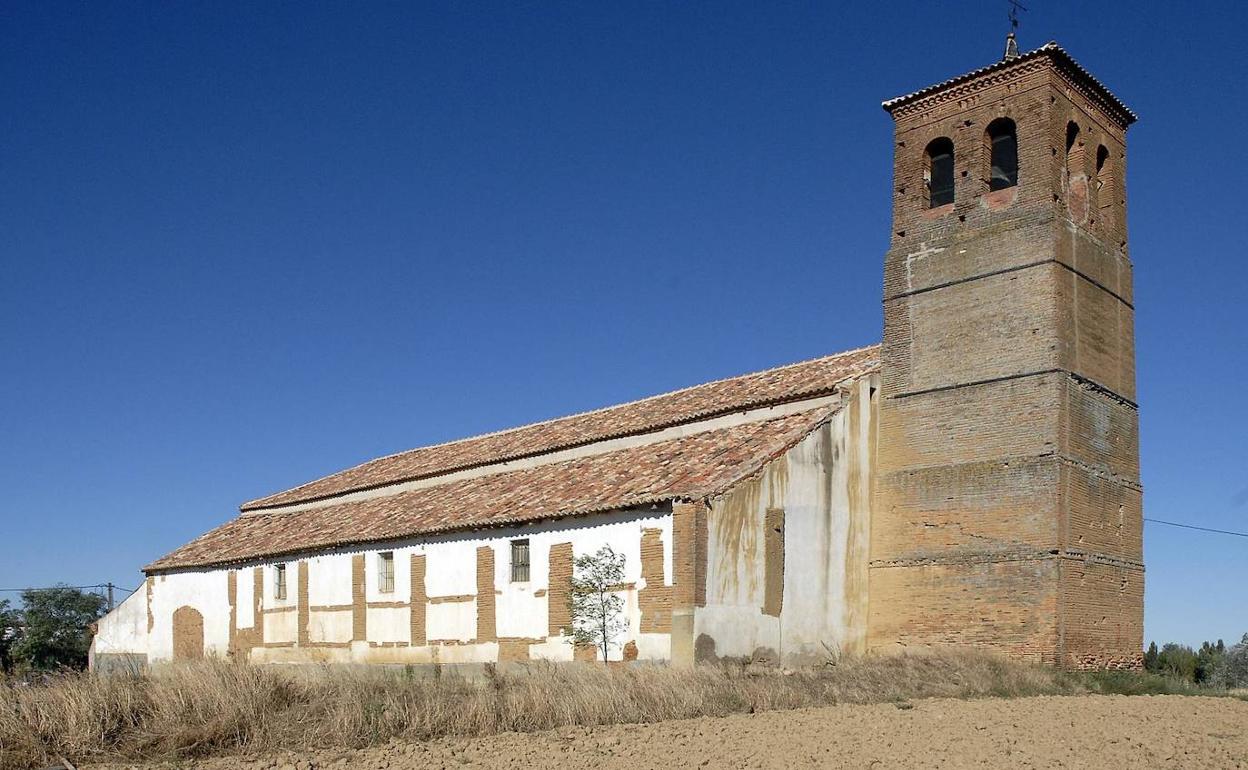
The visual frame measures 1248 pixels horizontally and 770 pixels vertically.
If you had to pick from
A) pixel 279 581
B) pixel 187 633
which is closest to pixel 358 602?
pixel 279 581

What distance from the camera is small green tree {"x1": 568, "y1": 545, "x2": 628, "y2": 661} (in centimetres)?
2141

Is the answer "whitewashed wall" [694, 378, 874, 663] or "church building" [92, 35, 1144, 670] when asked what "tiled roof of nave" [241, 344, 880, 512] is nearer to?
"church building" [92, 35, 1144, 670]

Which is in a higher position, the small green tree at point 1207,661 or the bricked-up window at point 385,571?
the bricked-up window at point 385,571

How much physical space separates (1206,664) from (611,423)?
16367mm

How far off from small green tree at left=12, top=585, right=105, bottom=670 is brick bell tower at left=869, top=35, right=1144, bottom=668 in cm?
2595

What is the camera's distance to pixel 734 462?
71.7ft

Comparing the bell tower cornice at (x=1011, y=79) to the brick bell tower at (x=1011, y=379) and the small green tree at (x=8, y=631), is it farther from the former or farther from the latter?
the small green tree at (x=8, y=631)

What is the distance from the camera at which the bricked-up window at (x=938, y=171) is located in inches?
959

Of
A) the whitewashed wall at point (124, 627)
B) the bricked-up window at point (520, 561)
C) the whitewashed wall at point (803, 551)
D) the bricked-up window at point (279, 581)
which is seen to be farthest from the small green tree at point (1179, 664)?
the whitewashed wall at point (124, 627)

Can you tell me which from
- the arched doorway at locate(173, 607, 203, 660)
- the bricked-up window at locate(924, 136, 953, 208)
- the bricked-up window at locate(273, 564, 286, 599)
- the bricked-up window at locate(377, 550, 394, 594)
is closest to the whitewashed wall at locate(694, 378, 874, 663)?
the bricked-up window at locate(924, 136, 953, 208)

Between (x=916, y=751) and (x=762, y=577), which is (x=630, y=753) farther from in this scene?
(x=762, y=577)

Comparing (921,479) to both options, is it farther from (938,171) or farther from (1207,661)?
(1207,661)

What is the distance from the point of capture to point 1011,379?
73.3ft

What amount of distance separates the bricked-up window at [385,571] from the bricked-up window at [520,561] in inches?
174
